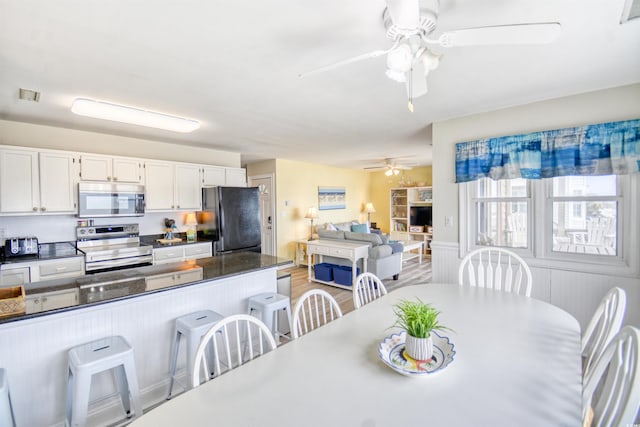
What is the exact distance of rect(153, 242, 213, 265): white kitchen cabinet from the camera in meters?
3.84

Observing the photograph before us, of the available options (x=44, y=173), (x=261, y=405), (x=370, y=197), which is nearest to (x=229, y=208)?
(x=44, y=173)

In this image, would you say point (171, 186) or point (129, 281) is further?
point (171, 186)

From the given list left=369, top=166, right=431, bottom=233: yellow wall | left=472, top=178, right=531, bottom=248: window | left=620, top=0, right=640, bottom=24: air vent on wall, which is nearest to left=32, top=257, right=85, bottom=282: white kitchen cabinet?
left=472, top=178, right=531, bottom=248: window

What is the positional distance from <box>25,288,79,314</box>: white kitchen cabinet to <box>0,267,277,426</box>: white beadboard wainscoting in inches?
2.5

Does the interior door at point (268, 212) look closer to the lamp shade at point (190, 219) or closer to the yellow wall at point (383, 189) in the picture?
the lamp shade at point (190, 219)

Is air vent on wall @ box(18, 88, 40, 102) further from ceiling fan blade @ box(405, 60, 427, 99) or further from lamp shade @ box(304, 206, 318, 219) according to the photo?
lamp shade @ box(304, 206, 318, 219)

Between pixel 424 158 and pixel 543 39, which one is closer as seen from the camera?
pixel 543 39

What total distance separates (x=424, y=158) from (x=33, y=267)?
6.52m

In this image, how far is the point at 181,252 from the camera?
4.08 metres

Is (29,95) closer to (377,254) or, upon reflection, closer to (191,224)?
(191,224)

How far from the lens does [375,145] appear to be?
4957mm

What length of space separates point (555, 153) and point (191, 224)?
475cm

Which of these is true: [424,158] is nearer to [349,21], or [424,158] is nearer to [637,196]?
[637,196]

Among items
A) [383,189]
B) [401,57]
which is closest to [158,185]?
[401,57]
